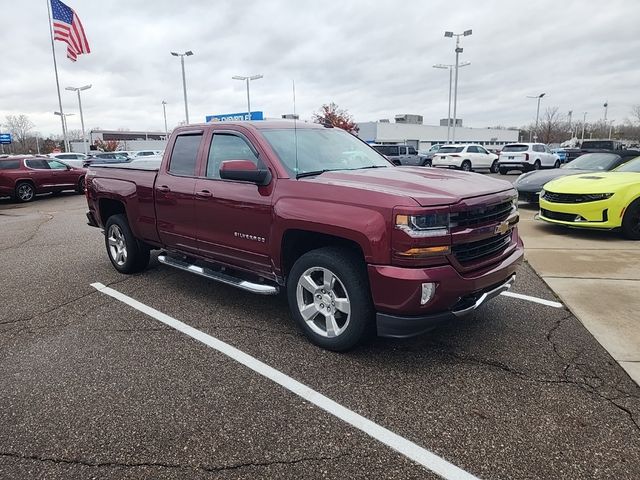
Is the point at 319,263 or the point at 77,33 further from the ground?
the point at 77,33

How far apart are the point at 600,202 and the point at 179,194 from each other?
6.54 metres

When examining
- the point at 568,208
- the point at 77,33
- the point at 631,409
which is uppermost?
the point at 77,33

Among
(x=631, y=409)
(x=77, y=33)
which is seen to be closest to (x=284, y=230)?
(x=631, y=409)

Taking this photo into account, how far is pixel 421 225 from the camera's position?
10.3ft

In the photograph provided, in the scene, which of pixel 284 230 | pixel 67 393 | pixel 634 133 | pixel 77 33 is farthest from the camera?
pixel 634 133

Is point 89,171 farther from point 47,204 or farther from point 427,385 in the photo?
point 47,204

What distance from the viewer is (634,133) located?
72688mm

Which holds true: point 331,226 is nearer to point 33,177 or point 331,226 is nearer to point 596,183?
point 596,183

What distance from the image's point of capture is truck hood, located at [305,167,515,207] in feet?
10.8

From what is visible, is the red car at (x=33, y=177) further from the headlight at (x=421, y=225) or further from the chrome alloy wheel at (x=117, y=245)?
the headlight at (x=421, y=225)

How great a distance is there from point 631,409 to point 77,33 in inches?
1146

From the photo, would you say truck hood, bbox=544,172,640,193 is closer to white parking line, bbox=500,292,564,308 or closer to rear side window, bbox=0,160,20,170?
white parking line, bbox=500,292,564,308

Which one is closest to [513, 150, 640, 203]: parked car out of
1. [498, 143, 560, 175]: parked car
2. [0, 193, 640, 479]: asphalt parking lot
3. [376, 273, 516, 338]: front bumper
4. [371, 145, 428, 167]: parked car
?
[0, 193, 640, 479]: asphalt parking lot

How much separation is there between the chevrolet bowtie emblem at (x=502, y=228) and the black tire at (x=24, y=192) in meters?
17.6
